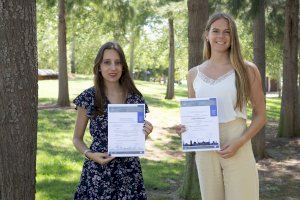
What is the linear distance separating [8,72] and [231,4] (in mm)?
7735

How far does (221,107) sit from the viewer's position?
3.25m

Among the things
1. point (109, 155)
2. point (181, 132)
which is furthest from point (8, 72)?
point (181, 132)

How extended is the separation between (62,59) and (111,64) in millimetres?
12851

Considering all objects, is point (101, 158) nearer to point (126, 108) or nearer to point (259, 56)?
point (126, 108)

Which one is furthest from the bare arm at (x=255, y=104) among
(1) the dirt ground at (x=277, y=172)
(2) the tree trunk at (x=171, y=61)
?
(2) the tree trunk at (x=171, y=61)

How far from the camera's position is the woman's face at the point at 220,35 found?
3.28 meters

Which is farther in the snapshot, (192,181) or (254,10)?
(254,10)

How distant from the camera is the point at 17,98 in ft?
9.87

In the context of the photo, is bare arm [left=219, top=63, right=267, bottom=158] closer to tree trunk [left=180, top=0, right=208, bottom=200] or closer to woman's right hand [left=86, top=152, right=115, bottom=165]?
woman's right hand [left=86, top=152, right=115, bottom=165]

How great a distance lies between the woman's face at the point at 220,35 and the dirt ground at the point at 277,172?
11.8 feet

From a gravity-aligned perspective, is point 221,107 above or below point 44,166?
above

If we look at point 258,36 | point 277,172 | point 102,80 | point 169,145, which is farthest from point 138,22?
point 102,80

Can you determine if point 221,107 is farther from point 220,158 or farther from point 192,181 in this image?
point 192,181

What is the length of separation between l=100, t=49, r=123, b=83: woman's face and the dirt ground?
3503mm
